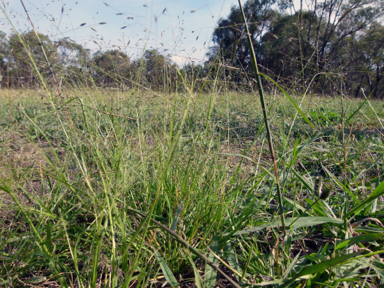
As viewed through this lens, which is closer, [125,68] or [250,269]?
[250,269]

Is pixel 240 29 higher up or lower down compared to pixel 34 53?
higher up

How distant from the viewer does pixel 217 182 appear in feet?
3.32

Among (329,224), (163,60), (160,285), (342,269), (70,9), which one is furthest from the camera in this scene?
(163,60)

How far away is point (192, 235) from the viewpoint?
2.64ft

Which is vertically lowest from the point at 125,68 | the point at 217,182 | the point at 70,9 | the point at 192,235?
the point at 192,235

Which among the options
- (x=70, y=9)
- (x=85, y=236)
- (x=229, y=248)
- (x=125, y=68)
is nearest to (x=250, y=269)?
(x=229, y=248)

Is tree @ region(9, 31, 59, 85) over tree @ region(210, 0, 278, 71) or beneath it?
beneath

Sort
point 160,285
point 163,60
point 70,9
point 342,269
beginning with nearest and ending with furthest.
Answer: point 342,269
point 160,285
point 70,9
point 163,60

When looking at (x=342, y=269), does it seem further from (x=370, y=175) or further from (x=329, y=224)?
(x=370, y=175)

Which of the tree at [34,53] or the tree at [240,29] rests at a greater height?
the tree at [240,29]

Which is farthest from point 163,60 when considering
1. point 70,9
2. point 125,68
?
point 70,9

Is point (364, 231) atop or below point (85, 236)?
atop

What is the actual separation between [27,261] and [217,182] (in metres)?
0.76

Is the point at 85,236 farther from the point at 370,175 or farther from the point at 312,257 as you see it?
the point at 370,175
